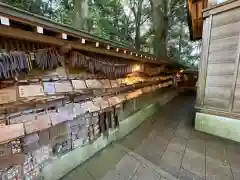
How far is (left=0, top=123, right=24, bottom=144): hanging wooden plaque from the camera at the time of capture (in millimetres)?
1885

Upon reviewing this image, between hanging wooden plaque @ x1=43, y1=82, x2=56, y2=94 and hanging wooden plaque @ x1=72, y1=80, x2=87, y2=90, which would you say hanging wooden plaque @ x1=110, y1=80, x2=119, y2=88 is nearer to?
hanging wooden plaque @ x1=72, y1=80, x2=87, y2=90

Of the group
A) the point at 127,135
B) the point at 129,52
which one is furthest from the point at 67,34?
the point at 127,135

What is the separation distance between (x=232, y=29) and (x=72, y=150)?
16.5 feet

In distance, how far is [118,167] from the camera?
313 cm

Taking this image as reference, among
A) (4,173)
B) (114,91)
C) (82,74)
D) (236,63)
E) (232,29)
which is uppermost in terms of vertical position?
(232,29)

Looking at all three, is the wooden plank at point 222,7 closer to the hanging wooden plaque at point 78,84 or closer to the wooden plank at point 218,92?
the wooden plank at point 218,92

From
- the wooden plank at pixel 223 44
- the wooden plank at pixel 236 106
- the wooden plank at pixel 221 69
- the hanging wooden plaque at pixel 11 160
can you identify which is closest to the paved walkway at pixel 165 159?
the wooden plank at pixel 236 106

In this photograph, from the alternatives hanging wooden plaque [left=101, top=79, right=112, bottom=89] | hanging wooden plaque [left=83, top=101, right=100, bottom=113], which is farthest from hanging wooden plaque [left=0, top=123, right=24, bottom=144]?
hanging wooden plaque [left=101, top=79, right=112, bottom=89]

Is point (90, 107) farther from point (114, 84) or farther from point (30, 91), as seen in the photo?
point (30, 91)

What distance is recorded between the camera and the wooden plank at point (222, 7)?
154 inches

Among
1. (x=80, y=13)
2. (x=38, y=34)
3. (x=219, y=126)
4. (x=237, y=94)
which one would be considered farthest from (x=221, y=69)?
(x=80, y=13)

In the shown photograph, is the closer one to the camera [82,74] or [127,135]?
[82,74]

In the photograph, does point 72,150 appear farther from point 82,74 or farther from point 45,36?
point 45,36

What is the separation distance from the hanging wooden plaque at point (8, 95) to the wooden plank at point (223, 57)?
16.3 feet
